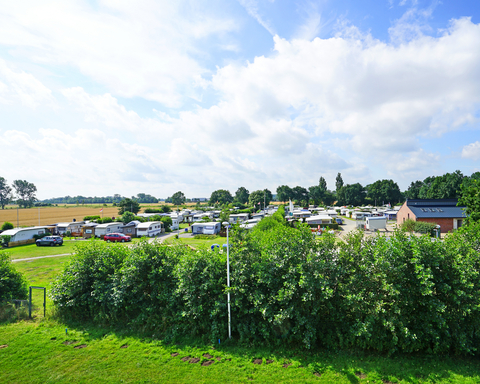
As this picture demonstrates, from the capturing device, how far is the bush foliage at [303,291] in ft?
24.3

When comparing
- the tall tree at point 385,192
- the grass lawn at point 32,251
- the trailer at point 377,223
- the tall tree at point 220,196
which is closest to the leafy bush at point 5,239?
the grass lawn at point 32,251

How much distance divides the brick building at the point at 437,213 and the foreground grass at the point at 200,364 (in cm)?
3494

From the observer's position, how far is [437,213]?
118 ft

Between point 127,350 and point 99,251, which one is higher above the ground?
point 99,251

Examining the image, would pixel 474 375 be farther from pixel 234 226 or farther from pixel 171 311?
pixel 171 311

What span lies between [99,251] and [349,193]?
10065 cm

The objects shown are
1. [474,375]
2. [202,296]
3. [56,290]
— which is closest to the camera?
[474,375]

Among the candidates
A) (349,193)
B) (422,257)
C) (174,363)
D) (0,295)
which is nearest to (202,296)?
(174,363)

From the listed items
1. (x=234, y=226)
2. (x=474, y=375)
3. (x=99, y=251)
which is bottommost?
(x=474, y=375)

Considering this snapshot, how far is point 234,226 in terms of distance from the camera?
9.70 meters

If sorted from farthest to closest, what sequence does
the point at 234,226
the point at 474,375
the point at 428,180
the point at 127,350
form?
the point at 428,180, the point at 234,226, the point at 127,350, the point at 474,375

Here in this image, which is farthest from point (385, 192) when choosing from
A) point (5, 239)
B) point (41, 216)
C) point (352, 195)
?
point (41, 216)

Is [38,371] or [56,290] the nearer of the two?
[38,371]

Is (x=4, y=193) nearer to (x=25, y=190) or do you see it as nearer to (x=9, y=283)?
(x=25, y=190)
